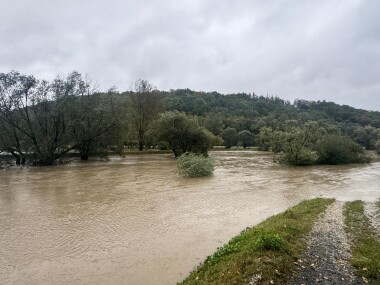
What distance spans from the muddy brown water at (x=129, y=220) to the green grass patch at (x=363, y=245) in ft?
11.6

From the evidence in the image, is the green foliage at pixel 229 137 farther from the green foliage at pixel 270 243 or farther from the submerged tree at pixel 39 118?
the green foliage at pixel 270 243

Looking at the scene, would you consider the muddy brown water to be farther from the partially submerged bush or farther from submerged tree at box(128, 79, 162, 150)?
submerged tree at box(128, 79, 162, 150)

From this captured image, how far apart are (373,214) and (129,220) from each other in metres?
10.2

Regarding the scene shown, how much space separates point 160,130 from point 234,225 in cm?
3687

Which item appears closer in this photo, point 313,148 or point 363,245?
point 363,245

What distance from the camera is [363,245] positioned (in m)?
8.81

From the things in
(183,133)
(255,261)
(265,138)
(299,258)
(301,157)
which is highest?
(183,133)

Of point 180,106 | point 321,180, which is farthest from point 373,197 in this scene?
point 180,106

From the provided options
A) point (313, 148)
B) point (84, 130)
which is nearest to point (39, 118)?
point (84, 130)

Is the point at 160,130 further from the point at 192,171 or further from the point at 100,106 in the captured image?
the point at 192,171

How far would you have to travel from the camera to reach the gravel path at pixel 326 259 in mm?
6680

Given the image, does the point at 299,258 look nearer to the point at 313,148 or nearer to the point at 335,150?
the point at 313,148

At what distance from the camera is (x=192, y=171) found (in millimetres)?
27828

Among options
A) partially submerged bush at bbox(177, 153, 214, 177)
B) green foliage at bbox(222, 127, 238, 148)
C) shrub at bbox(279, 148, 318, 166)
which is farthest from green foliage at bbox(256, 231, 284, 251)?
green foliage at bbox(222, 127, 238, 148)
